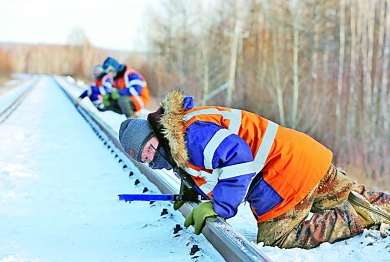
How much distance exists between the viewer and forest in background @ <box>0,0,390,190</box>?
21766mm

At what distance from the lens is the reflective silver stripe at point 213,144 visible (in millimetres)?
2803

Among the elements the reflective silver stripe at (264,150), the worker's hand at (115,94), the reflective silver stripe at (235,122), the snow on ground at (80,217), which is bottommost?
the snow on ground at (80,217)

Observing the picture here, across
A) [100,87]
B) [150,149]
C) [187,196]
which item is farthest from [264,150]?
[100,87]

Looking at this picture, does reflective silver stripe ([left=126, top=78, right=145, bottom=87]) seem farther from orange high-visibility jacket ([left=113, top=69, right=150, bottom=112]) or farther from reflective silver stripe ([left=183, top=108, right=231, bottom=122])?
reflective silver stripe ([left=183, top=108, right=231, bottom=122])

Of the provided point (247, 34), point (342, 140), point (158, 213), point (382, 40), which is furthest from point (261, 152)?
point (247, 34)

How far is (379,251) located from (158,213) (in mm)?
1562

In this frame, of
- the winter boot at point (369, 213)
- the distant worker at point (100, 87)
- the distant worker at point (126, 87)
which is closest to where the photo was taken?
the winter boot at point (369, 213)

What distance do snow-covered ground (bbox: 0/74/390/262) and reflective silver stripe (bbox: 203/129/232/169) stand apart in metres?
0.53

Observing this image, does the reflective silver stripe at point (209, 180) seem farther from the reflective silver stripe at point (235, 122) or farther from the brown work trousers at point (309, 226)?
the brown work trousers at point (309, 226)

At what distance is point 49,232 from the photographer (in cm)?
338

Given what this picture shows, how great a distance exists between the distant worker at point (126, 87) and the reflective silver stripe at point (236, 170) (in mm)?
6890

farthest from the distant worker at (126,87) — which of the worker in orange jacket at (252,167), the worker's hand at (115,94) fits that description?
the worker in orange jacket at (252,167)

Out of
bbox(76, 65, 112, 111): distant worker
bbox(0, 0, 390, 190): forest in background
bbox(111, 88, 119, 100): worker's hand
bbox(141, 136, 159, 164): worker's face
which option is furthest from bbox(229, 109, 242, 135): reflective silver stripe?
bbox(0, 0, 390, 190): forest in background

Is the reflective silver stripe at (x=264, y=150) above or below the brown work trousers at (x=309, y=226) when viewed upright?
above
